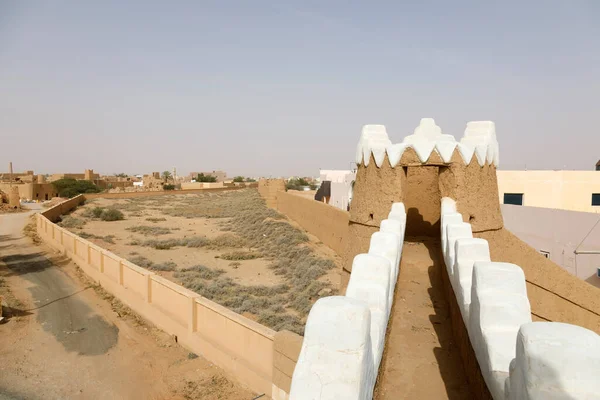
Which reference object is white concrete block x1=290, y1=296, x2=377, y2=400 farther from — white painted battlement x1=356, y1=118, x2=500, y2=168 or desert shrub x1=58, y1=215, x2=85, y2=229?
desert shrub x1=58, y1=215, x2=85, y2=229

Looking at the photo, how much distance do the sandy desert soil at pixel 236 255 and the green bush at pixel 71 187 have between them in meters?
21.1

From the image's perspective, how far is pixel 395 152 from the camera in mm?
7062

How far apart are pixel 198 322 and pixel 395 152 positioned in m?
5.63

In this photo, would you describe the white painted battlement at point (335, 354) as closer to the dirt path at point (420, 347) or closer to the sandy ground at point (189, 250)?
the dirt path at point (420, 347)

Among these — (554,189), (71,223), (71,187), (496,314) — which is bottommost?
(71,223)

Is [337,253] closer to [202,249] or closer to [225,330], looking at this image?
[202,249]

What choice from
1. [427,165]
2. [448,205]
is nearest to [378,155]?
[427,165]

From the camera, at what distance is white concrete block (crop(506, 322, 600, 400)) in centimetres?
177

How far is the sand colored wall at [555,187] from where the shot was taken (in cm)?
2136

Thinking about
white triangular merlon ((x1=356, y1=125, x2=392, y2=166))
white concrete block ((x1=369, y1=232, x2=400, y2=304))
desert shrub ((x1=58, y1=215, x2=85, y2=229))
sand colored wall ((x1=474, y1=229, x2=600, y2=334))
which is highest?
white triangular merlon ((x1=356, y1=125, x2=392, y2=166))

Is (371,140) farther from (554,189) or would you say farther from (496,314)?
(554,189)

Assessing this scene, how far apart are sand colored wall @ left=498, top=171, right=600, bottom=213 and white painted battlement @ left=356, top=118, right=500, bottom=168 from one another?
1624cm

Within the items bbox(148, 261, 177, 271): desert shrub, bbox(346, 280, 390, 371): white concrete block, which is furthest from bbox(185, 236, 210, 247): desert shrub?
bbox(346, 280, 390, 371): white concrete block

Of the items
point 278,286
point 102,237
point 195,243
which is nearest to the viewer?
point 278,286
